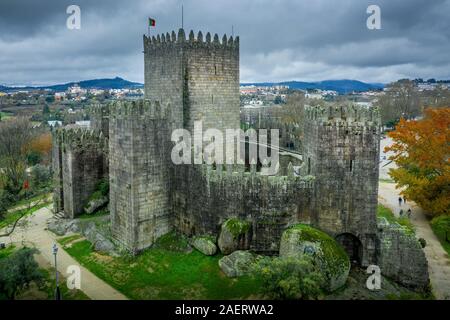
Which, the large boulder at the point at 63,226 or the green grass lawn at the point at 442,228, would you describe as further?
the large boulder at the point at 63,226

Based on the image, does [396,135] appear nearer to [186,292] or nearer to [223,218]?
[223,218]

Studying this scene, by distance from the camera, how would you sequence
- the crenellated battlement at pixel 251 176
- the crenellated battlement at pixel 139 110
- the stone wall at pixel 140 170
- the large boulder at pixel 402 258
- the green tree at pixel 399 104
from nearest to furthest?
the large boulder at pixel 402 258 < the crenellated battlement at pixel 251 176 < the crenellated battlement at pixel 139 110 < the stone wall at pixel 140 170 < the green tree at pixel 399 104

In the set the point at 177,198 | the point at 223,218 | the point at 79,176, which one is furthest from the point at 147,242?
the point at 79,176

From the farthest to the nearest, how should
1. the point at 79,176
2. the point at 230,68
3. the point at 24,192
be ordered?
the point at 24,192 < the point at 79,176 < the point at 230,68

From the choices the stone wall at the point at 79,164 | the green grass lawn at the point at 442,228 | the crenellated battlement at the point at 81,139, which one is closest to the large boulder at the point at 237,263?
the stone wall at the point at 79,164

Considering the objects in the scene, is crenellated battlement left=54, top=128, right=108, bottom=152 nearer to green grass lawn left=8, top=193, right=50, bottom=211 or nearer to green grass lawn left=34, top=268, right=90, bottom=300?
green grass lawn left=8, top=193, right=50, bottom=211

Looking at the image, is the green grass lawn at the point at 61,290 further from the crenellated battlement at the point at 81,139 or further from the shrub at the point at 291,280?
the crenellated battlement at the point at 81,139
